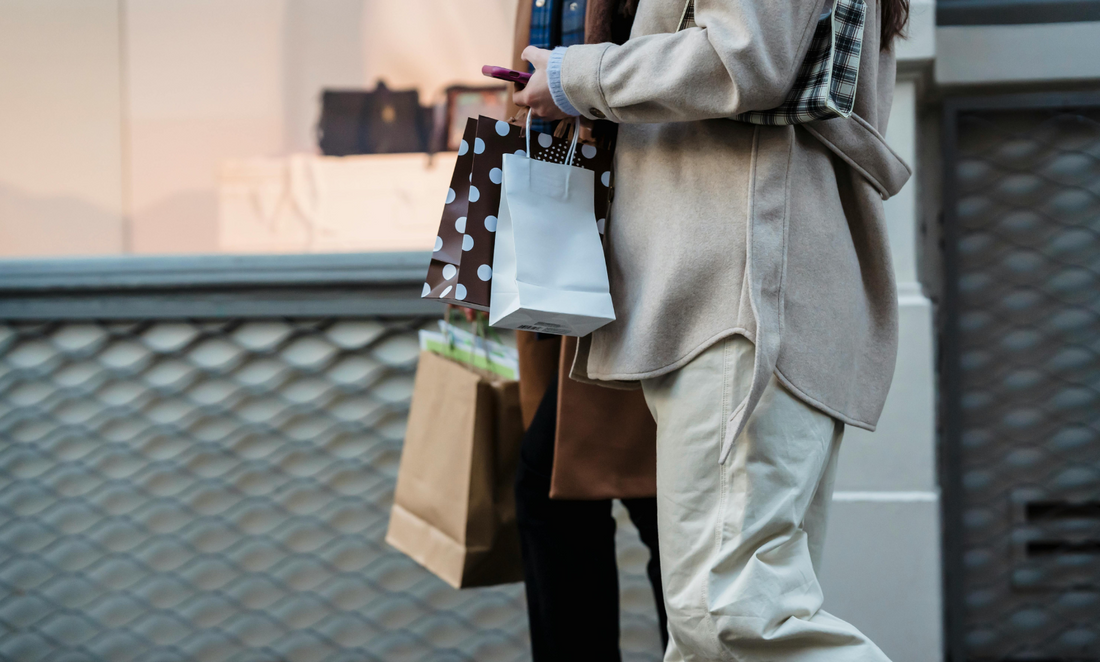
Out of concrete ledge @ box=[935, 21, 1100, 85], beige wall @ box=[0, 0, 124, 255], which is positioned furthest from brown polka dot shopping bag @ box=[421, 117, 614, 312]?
beige wall @ box=[0, 0, 124, 255]

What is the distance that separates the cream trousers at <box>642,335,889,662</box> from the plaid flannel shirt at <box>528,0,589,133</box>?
2.17 feet

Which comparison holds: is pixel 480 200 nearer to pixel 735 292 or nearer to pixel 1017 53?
pixel 735 292

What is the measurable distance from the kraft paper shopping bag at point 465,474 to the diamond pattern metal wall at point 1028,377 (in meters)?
1.25

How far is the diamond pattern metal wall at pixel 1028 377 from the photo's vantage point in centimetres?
221

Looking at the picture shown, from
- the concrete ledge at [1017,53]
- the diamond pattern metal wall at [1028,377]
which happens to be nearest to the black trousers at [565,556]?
the diamond pattern metal wall at [1028,377]

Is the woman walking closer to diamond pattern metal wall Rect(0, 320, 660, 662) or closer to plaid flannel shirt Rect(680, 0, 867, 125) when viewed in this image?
plaid flannel shirt Rect(680, 0, 867, 125)

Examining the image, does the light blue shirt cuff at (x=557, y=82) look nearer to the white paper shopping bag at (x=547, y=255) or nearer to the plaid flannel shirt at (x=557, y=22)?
the white paper shopping bag at (x=547, y=255)

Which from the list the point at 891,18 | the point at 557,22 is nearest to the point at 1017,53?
the point at 891,18

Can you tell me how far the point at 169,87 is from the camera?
8.89 ft

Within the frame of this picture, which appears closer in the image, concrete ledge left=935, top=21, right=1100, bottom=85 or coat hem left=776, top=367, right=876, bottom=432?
coat hem left=776, top=367, right=876, bottom=432

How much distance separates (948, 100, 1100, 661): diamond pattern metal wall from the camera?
2211mm

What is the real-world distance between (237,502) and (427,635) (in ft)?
2.16

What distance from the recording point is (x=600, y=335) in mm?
1139

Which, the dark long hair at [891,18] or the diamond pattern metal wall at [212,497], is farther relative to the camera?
the diamond pattern metal wall at [212,497]
